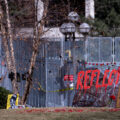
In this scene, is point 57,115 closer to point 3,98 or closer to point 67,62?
point 3,98

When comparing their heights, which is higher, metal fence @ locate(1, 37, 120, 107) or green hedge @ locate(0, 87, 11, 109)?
metal fence @ locate(1, 37, 120, 107)

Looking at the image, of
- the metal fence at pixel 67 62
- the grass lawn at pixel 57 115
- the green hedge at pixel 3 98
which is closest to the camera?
the grass lawn at pixel 57 115

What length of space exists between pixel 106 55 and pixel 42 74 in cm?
281

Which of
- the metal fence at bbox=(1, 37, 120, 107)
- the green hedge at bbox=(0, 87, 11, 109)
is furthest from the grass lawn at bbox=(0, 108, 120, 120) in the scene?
the metal fence at bbox=(1, 37, 120, 107)

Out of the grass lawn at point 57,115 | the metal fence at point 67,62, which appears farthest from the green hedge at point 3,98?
the grass lawn at point 57,115

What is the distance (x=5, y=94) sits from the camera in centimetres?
1177

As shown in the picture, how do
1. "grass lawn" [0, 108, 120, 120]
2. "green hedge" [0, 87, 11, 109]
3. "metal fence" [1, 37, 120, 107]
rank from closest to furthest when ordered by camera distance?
"grass lawn" [0, 108, 120, 120] → "green hedge" [0, 87, 11, 109] → "metal fence" [1, 37, 120, 107]

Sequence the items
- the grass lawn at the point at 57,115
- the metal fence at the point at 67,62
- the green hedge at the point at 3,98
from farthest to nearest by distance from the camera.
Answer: the metal fence at the point at 67,62 → the green hedge at the point at 3,98 → the grass lawn at the point at 57,115

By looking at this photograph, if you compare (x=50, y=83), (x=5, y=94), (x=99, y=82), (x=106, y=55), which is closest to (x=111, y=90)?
(x=99, y=82)

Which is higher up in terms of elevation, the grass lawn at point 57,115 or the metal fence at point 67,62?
the metal fence at point 67,62

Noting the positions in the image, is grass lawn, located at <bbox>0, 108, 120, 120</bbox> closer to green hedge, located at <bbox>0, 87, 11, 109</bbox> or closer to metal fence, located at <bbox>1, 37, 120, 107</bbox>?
green hedge, located at <bbox>0, 87, 11, 109</bbox>

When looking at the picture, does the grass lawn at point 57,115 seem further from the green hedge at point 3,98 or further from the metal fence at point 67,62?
the metal fence at point 67,62

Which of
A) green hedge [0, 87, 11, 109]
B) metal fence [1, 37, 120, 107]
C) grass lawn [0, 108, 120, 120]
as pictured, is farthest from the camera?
metal fence [1, 37, 120, 107]

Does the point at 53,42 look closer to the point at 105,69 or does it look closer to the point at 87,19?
the point at 105,69
